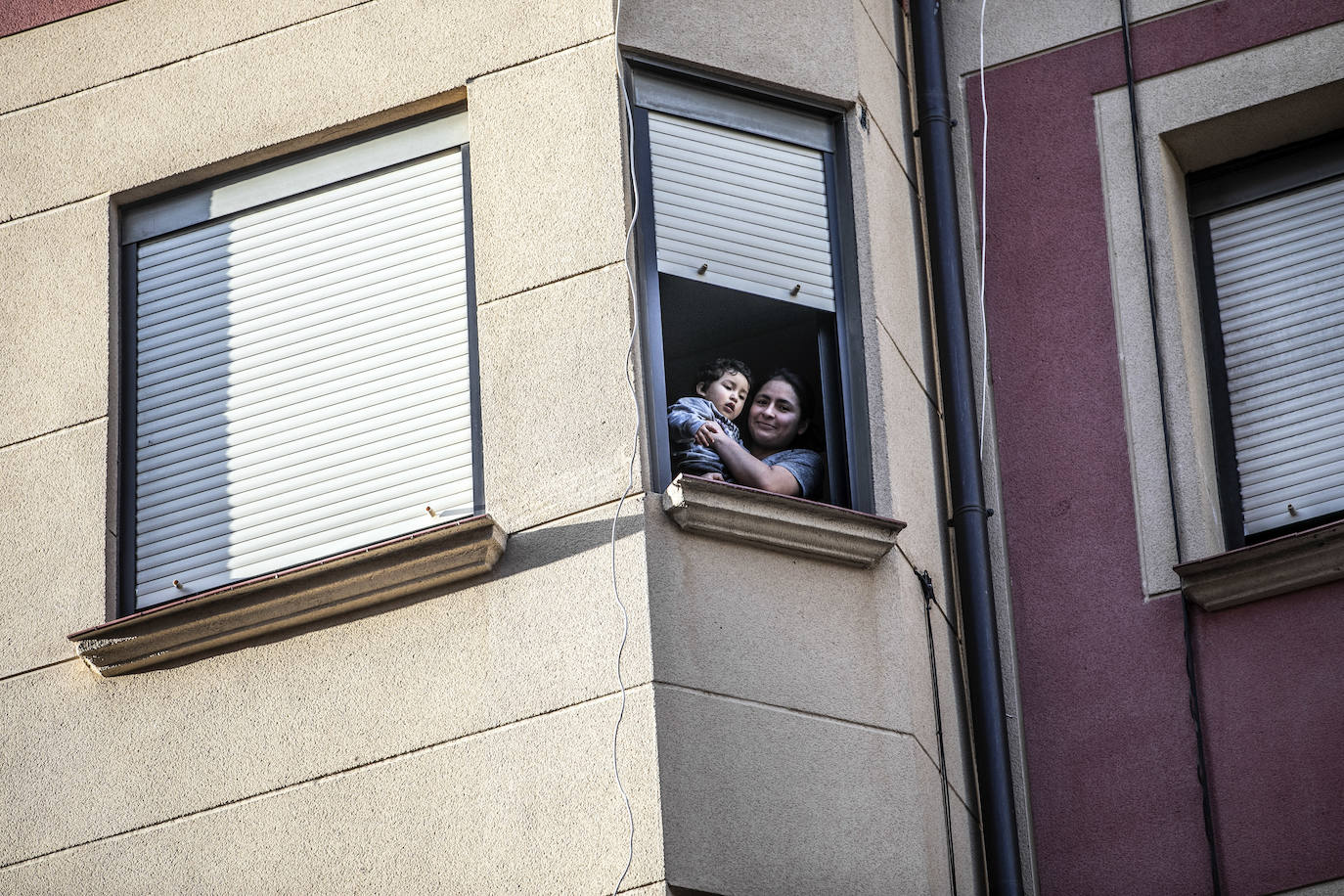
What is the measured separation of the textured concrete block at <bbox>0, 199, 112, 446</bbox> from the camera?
10.0m

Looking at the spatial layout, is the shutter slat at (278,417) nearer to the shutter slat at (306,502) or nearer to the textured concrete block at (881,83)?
the shutter slat at (306,502)

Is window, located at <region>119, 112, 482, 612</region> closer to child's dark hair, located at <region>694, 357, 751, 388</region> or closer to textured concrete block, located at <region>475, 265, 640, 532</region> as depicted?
textured concrete block, located at <region>475, 265, 640, 532</region>

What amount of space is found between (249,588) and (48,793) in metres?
1.22

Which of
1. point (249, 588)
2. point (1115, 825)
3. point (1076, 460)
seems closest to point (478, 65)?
point (249, 588)

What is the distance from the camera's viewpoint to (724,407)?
32.2 ft

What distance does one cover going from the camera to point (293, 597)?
905 centimetres

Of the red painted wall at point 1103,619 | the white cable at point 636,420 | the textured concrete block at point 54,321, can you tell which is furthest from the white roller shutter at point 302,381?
the red painted wall at point 1103,619

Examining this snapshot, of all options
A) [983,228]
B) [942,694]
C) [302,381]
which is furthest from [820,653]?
[983,228]

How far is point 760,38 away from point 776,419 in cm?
169

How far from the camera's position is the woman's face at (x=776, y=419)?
9953 millimetres

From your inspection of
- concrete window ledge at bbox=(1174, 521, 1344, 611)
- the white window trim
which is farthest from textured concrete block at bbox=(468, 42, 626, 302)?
concrete window ledge at bbox=(1174, 521, 1344, 611)

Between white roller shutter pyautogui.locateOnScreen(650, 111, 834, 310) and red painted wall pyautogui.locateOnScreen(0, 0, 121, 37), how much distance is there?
9.74ft

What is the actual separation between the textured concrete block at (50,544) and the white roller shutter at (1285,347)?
203 inches

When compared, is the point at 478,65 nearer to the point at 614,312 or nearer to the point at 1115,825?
the point at 614,312
